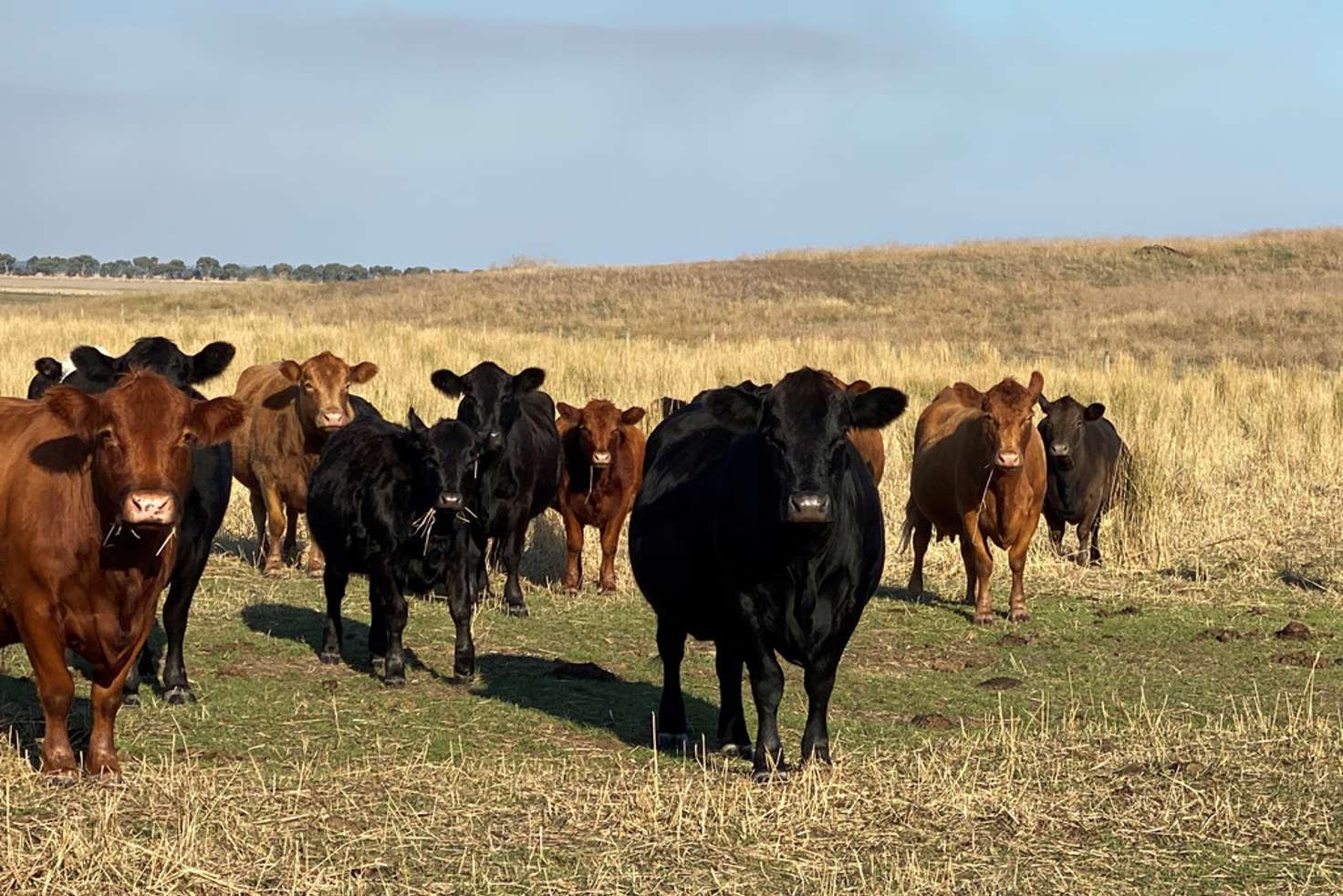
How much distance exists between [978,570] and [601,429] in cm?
316

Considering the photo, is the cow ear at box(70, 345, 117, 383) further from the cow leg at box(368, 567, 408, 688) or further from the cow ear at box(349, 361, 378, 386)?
the cow ear at box(349, 361, 378, 386)

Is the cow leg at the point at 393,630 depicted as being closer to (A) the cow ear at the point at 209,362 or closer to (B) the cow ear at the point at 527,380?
(A) the cow ear at the point at 209,362

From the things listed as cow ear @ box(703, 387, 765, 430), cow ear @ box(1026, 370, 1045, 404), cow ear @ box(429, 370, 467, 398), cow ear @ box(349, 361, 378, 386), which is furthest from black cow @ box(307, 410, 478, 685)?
cow ear @ box(1026, 370, 1045, 404)

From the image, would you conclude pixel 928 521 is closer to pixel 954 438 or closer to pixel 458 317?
pixel 954 438

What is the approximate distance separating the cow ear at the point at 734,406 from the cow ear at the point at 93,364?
4269 mm

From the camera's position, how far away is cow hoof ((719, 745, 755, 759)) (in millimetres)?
7957

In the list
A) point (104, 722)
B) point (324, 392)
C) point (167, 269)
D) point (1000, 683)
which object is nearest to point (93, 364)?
point (324, 392)

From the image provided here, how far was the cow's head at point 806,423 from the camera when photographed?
697 centimetres

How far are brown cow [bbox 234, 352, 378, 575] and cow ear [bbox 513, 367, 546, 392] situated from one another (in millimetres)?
1311

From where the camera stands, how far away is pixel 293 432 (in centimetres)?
1369

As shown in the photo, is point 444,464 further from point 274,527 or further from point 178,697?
point 274,527

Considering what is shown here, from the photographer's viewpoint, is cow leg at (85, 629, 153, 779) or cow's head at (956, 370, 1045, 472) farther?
cow's head at (956, 370, 1045, 472)

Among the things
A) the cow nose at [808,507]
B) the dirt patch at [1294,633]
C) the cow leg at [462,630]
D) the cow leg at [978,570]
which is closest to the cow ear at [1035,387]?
the cow leg at [978,570]

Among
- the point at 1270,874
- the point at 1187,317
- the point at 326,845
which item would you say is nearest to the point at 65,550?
the point at 326,845
